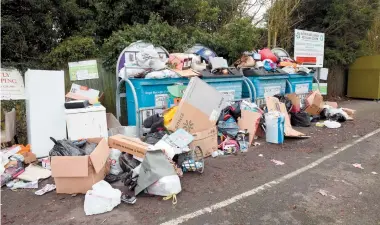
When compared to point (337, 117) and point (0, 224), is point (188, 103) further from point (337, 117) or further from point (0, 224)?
point (337, 117)

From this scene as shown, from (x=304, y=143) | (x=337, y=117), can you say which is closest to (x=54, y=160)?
(x=304, y=143)

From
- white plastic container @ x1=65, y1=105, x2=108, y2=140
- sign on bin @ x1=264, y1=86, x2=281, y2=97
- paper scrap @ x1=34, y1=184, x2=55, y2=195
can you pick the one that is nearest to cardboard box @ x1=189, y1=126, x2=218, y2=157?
white plastic container @ x1=65, y1=105, x2=108, y2=140

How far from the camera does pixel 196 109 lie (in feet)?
15.4

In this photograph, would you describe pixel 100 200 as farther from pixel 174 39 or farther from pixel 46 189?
pixel 174 39

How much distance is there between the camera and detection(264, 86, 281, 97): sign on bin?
7317 mm

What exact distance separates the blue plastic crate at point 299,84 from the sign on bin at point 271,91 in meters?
0.52

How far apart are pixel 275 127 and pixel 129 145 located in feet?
9.42

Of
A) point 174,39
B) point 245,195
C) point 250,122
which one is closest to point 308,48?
point 174,39

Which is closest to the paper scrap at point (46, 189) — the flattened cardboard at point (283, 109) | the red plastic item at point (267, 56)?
the flattened cardboard at point (283, 109)

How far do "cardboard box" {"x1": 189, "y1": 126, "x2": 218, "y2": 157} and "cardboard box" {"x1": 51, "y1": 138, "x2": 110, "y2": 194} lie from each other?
1499mm

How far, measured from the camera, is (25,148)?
4398 millimetres

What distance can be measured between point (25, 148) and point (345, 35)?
41.3 ft

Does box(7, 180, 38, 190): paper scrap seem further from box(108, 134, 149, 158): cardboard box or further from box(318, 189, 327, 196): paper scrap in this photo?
box(318, 189, 327, 196): paper scrap

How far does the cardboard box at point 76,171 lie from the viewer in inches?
126
